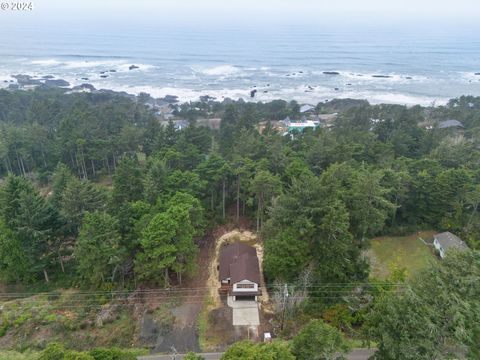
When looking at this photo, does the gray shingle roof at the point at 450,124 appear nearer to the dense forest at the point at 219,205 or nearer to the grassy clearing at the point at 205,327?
the dense forest at the point at 219,205

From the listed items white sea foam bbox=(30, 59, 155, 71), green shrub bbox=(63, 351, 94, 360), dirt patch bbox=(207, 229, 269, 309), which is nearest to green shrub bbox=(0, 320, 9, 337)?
green shrub bbox=(63, 351, 94, 360)

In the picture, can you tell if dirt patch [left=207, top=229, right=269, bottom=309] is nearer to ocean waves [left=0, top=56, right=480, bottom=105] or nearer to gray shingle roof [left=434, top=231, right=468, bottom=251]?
gray shingle roof [left=434, top=231, right=468, bottom=251]

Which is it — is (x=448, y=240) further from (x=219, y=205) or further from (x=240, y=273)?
(x=219, y=205)

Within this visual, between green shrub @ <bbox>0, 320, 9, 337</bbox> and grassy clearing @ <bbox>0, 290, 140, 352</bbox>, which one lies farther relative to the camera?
green shrub @ <bbox>0, 320, 9, 337</bbox>

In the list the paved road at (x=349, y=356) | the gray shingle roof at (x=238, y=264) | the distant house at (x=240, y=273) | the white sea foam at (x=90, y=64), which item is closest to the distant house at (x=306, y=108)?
the gray shingle roof at (x=238, y=264)

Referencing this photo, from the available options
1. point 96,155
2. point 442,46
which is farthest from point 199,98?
point 442,46
